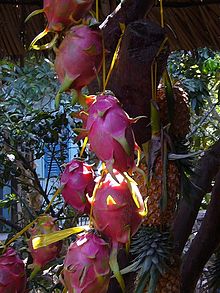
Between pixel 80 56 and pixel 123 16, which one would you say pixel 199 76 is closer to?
pixel 123 16

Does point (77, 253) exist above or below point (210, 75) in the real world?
below

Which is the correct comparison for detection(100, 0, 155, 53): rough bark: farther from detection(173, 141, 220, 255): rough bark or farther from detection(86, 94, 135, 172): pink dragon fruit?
detection(173, 141, 220, 255): rough bark

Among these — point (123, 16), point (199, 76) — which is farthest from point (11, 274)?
point (199, 76)

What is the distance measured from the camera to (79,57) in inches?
18.0

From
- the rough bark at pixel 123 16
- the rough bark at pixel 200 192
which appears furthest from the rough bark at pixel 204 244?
the rough bark at pixel 123 16

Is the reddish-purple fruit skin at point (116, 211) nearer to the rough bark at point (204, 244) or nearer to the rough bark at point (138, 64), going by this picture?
the rough bark at point (138, 64)

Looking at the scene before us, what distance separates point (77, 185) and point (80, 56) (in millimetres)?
137

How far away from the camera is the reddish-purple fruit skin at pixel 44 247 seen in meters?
0.59

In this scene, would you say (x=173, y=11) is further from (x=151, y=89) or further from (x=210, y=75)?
(x=210, y=75)

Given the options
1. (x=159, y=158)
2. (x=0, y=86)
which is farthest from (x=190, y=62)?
(x=159, y=158)

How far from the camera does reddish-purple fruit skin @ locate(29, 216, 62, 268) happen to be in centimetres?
59

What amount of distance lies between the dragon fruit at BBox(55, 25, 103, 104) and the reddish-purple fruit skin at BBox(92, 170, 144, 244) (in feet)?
0.27

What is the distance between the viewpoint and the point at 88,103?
0.49 meters

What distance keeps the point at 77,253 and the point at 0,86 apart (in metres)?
2.56
